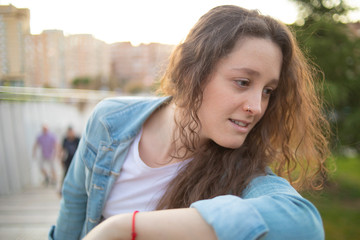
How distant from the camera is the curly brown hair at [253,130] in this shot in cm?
136

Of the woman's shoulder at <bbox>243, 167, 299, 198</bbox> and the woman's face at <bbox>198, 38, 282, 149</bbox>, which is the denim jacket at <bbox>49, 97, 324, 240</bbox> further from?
the woman's face at <bbox>198, 38, 282, 149</bbox>

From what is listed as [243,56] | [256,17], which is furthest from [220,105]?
[256,17]

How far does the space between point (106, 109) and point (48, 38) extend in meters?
2.31

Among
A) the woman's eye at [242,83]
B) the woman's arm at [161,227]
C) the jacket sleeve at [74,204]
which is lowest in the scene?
the jacket sleeve at [74,204]

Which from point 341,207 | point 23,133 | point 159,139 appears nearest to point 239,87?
point 159,139

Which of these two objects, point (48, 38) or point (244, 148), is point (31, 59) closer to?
point (48, 38)

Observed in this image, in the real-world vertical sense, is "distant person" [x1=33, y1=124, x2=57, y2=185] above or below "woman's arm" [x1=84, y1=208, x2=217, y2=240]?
below

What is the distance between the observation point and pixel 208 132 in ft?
4.60

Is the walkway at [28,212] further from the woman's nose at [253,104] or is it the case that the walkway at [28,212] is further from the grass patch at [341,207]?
the grass patch at [341,207]

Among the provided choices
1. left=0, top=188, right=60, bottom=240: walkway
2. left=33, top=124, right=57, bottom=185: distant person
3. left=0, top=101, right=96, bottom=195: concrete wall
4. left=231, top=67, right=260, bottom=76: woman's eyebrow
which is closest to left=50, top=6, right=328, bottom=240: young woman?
left=231, top=67, right=260, bottom=76: woman's eyebrow

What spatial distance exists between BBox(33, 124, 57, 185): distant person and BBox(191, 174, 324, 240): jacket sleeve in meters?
7.84

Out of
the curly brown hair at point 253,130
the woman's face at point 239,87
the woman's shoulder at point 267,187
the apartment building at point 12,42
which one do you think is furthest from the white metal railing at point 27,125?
the woman's shoulder at point 267,187

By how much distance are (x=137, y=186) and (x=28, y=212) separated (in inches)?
186

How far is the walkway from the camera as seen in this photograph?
3588 mm
